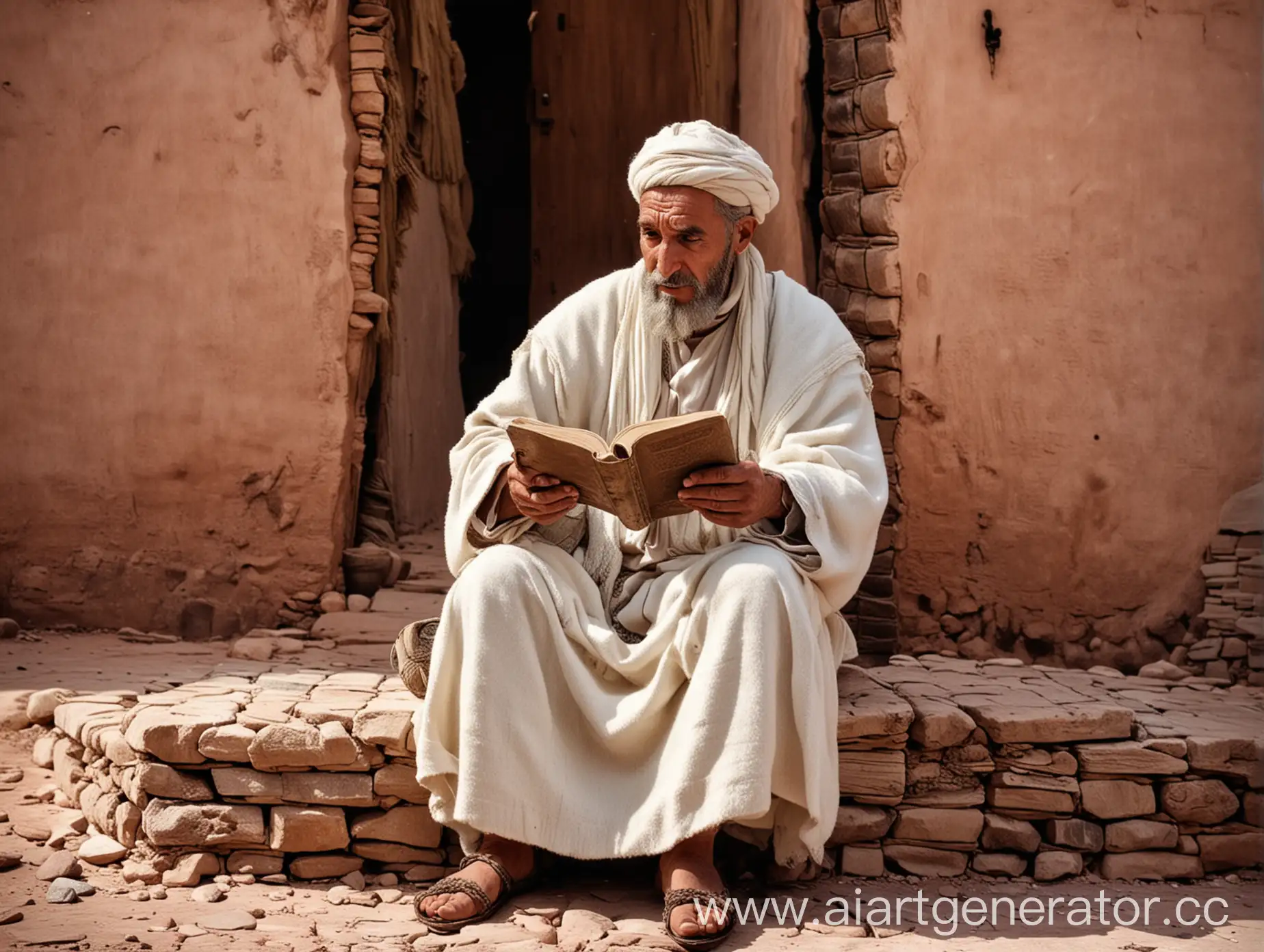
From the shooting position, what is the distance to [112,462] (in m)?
5.59

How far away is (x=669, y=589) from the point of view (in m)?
3.53

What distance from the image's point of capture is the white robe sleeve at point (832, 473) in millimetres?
3504

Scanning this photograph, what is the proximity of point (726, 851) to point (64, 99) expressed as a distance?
382cm

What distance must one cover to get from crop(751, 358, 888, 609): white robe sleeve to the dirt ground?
76 centimetres

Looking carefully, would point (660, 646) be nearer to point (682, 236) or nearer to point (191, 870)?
point (682, 236)

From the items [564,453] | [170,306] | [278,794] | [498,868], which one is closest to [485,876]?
[498,868]

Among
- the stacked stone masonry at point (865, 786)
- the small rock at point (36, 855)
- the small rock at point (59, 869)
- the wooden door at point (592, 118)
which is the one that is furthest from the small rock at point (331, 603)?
the wooden door at point (592, 118)

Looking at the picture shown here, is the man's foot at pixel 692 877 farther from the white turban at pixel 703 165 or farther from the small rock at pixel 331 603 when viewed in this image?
the small rock at pixel 331 603

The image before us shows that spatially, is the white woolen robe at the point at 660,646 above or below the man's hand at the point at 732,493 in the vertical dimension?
below

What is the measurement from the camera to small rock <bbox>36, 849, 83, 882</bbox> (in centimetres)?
355

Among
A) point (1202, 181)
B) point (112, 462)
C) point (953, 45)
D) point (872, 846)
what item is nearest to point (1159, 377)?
point (1202, 181)

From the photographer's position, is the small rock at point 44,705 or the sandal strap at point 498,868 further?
the small rock at point 44,705

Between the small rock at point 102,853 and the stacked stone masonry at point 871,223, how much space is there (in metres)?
2.59

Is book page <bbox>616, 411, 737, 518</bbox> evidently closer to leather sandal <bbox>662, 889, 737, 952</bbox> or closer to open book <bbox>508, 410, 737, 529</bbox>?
open book <bbox>508, 410, 737, 529</bbox>
